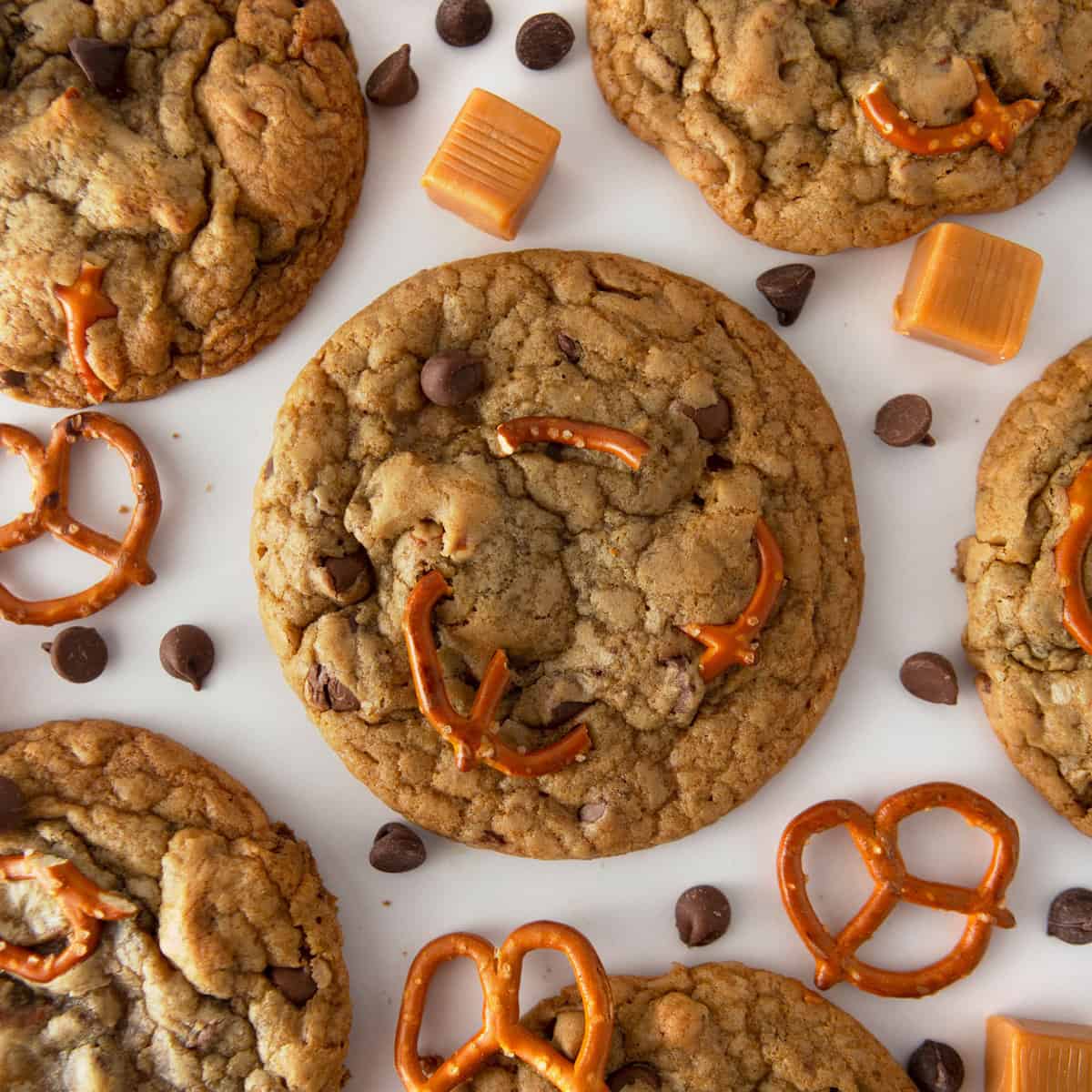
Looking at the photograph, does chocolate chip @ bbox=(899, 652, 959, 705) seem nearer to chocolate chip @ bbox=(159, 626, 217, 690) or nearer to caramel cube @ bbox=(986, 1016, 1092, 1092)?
caramel cube @ bbox=(986, 1016, 1092, 1092)

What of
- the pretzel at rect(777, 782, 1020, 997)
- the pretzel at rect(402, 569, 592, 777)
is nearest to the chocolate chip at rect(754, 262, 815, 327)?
the pretzel at rect(402, 569, 592, 777)

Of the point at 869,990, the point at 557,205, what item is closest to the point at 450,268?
the point at 557,205

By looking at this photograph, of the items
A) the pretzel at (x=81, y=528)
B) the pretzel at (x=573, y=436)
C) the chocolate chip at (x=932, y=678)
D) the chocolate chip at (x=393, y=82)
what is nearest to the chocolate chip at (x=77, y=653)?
the pretzel at (x=81, y=528)

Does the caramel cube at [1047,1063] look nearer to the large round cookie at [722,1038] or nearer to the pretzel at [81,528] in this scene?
the large round cookie at [722,1038]

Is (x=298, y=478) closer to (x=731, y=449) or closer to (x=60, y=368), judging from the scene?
(x=60, y=368)

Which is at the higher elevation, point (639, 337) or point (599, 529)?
point (639, 337)

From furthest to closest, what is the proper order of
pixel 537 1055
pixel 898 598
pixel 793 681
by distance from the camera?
pixel 898 598 < pixel 793 681 < pixel 537 1055

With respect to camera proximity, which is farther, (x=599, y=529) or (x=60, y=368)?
(x=60, y=368)
